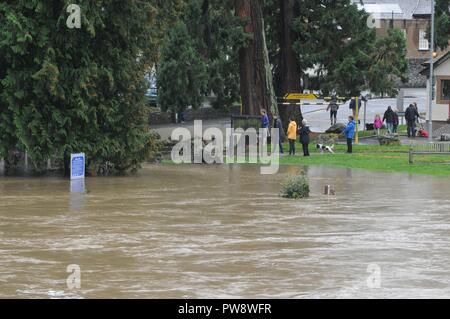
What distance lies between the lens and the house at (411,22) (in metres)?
96.6

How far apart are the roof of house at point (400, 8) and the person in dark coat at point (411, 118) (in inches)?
1699

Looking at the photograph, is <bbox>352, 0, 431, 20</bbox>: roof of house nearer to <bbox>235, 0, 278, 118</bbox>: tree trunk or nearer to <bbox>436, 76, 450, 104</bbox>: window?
<bbox>436, 76, 450, 104</bbox>: window

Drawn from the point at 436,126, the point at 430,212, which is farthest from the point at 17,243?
the point at 436,126

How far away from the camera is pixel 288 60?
179 feet

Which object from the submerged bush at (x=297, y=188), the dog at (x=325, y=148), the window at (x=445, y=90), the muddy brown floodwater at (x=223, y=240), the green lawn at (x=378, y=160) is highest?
the window at (x=445, y=90)

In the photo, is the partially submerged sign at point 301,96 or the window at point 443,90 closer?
the partially submerged sign at point 301,96

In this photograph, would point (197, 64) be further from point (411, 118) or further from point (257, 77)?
point (411, 118)

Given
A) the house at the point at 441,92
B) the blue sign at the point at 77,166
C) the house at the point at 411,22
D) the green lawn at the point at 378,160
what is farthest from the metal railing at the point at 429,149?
the house at the point at 411,22

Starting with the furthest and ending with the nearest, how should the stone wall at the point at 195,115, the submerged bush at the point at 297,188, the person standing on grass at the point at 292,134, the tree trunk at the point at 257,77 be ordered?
the stone wall at the point at 195,115 → the tree trunk at the point at 257,77 → the person standing on grass at the point at 292,134 → the submerged bush at the point at 297,188

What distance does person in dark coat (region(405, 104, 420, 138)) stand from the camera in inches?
2069

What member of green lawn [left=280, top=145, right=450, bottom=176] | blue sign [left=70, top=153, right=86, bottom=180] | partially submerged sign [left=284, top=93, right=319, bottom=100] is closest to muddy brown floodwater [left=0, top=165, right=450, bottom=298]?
blue sign [left=70, top=153, right=86, bottom=180]

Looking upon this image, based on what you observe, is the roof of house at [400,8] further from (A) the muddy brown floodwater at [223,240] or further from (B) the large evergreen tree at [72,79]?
(A) the muddy brown floodwater at [223,240]

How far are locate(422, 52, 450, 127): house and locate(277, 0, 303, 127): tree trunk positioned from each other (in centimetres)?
787

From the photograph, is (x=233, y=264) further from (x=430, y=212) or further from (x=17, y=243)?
(x=430, y=212)
